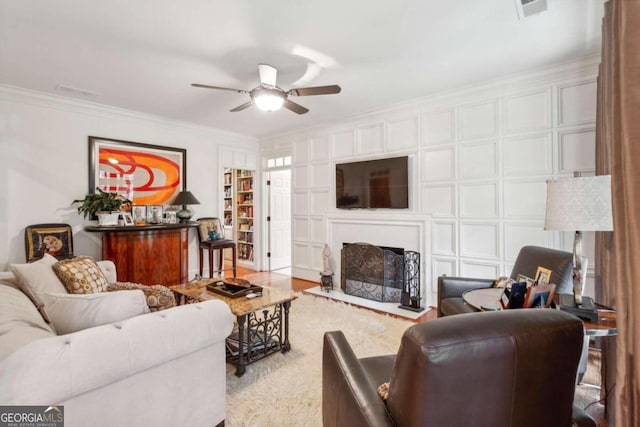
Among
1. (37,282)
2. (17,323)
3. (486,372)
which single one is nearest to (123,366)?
(17,323)

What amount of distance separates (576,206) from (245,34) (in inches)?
99.1

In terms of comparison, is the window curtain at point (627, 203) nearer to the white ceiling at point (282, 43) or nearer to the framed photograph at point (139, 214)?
the white ceiling at point (282, 43)

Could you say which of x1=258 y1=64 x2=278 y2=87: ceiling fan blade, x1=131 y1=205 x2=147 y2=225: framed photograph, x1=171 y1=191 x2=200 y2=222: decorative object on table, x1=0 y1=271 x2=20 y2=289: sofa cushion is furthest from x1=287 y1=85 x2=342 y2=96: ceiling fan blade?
x1=131 y1=205 x2=147 y2=225: framed photograph

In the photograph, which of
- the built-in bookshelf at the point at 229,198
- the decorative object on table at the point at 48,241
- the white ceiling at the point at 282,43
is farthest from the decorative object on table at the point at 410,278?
the built-in bookshelf at the point at 229,198

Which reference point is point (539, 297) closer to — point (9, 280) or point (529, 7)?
point (529, 7)

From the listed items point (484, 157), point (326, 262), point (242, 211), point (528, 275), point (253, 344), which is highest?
point (484, 157)

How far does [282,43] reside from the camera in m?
2.49

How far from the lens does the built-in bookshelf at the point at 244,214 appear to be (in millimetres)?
6480

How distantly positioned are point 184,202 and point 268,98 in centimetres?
253

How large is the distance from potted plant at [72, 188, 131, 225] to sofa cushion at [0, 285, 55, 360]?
221cm

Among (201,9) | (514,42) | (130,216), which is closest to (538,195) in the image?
(514,42)

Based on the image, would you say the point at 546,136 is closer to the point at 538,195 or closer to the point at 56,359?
the point at 538,195

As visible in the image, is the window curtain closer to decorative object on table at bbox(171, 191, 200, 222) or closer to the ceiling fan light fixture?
the ceiling fan light fixture

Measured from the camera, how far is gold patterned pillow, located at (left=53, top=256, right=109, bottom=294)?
6.65ft
